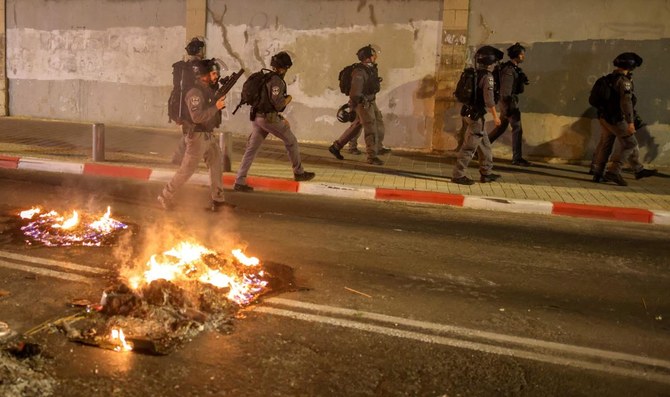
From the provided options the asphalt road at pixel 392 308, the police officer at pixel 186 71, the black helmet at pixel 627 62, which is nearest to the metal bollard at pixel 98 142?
the asphalt road at pixel 392 308

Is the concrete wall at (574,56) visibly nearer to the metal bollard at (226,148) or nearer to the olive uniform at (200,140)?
the metal bollard at (226,148)

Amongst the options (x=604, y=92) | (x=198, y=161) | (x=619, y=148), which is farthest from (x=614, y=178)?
(x=198, y=161)

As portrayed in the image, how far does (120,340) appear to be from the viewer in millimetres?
4312

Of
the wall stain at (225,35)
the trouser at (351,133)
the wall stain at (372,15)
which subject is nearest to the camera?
the trouser at (351,133)

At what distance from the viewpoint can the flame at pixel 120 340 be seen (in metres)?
4.23

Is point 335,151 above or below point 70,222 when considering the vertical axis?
above

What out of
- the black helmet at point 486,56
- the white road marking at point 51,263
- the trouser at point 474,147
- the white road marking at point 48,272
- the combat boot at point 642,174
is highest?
the black helmet at point 486,56

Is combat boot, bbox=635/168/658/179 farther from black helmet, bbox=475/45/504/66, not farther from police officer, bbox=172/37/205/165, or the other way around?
police officer, bbox=172/37/205/165

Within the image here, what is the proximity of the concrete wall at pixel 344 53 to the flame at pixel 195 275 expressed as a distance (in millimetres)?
8636

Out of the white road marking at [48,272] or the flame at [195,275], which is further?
the white road marking at [48,272]

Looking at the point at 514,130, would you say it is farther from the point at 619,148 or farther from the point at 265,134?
the point at 265,134

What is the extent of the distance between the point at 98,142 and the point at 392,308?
7228 mm

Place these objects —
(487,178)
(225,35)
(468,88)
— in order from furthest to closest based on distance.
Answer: (225,35) → (487,178) → (468,88)

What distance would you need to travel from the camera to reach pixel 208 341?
14.4 ft
